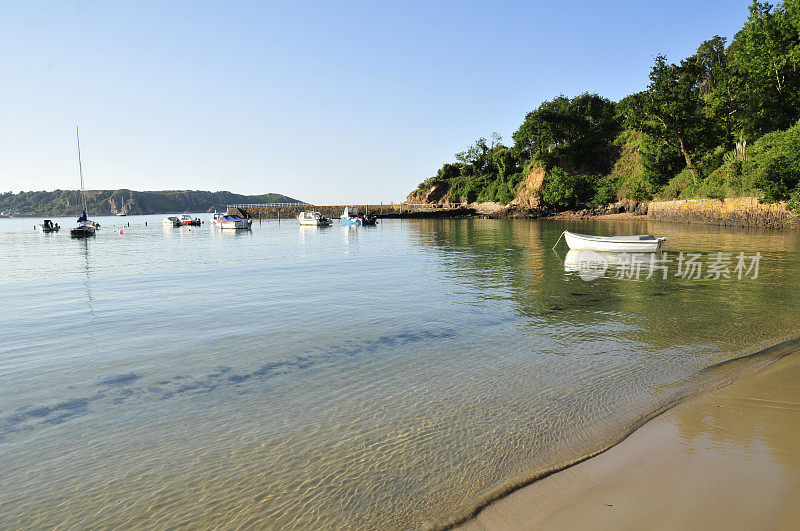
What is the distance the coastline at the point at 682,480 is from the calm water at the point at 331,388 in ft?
1.49

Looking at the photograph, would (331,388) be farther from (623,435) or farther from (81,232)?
(81,232)

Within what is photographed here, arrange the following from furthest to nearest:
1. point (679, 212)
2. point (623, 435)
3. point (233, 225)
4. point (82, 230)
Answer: point (233, 225) → point (82, 230) → point (679, 212) → point (623, 435)

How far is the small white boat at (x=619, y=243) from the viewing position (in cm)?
2866

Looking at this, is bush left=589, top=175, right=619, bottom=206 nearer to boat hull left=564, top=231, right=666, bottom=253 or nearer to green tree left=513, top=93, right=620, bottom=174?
green tree left=513, top=93, right=620, bottom=174

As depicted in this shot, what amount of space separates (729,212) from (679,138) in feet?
77.0

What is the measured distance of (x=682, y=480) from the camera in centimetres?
516

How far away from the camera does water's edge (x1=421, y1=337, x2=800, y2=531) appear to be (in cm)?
474

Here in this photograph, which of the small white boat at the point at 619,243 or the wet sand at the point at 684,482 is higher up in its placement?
the small white boat at the point at 619,243

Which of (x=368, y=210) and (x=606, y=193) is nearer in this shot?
(x=606, y=193)

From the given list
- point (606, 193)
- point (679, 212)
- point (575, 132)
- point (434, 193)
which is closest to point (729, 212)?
point (679, 212)

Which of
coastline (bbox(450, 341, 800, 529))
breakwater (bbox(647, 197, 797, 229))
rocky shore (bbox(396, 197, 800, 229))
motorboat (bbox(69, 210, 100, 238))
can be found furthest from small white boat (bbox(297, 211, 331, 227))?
coastline (bbox(450, 341, 800, 529))

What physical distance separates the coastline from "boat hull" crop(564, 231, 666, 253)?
2366 centimetres

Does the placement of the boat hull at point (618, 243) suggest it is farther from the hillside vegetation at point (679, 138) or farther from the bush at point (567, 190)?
the bush at point (567, 190)

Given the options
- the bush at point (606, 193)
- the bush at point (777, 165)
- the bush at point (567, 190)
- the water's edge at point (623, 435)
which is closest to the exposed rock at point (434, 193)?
the bush at point (567, 190)
